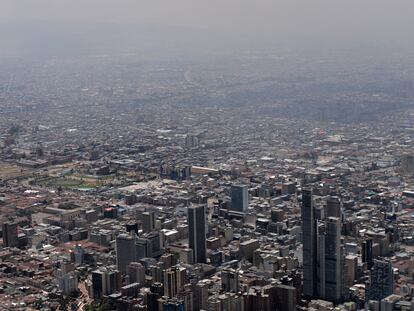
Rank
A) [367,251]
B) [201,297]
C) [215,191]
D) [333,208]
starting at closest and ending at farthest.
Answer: [201,297]
[367,251]
[333,208]
[215,191]

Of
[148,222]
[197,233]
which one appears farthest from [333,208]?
[148,222]

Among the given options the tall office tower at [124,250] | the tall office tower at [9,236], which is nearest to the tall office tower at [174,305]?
the tall office tower at [124,250]

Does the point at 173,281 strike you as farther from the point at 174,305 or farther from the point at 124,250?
the point at 124,250

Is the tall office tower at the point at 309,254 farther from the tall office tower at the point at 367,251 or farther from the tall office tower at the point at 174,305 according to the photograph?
the tall office tower at the point at 174,305

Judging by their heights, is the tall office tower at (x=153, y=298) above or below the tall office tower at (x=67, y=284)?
above

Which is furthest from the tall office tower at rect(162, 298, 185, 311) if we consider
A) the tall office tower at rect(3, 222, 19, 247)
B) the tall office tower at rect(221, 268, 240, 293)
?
the tall office tower at rect(3, 222, 19, 247)

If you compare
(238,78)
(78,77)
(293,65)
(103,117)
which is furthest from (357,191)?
(78,77)
